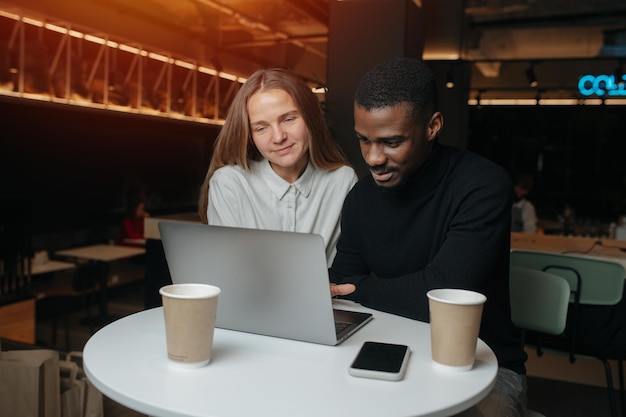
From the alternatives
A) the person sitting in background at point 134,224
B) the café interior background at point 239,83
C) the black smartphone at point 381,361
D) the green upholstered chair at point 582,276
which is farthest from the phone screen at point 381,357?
the person sitting in background at point 134,224

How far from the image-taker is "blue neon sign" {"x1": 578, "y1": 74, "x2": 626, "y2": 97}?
26.5 feet

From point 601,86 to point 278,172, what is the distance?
780cm

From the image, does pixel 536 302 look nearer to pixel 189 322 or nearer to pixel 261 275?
pixel 261 275

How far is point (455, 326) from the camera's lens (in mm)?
1061

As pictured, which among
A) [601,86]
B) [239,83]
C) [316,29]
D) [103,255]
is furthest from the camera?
[601,86]

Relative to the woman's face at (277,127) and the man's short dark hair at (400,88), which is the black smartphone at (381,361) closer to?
the man's short dark hair at (400,88)

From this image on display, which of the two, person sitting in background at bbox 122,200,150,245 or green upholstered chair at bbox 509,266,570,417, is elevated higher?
green upholstered chair at bbox 509,266,570,417

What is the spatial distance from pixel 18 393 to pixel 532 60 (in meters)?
8.23

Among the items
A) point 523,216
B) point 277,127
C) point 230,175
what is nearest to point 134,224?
point 523,216

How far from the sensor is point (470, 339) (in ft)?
3.53

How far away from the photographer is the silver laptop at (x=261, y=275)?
1118 millimetres

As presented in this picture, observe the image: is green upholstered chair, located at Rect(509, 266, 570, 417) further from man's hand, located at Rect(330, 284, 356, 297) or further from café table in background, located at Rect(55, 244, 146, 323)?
café table in background, located at Rect(55, 244, 146, 323)

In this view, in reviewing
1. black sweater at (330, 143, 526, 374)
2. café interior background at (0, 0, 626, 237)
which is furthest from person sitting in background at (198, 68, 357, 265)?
café interior background at (0, 0, 626, 237)

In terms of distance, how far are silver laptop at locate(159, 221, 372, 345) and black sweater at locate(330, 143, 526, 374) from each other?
0.74 feet
